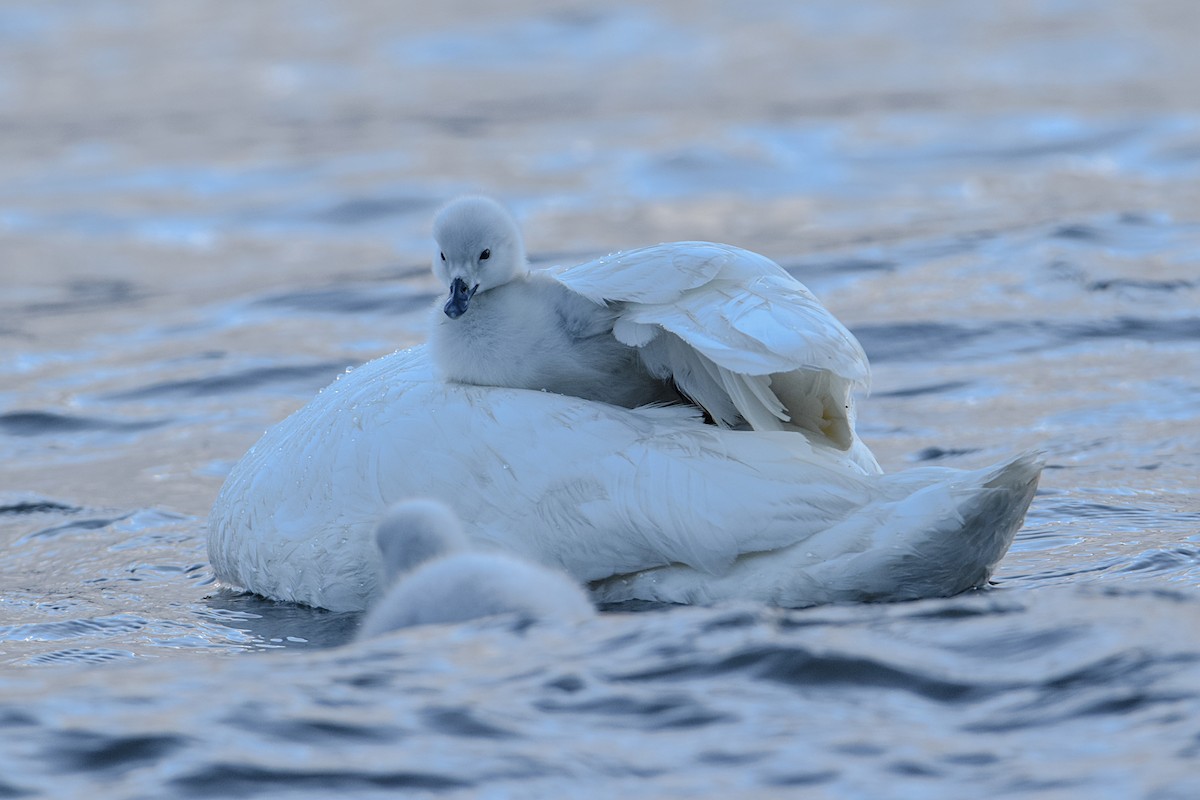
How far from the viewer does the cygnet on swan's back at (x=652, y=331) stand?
4.89 meters

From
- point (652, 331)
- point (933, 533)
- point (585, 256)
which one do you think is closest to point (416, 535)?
point (652, 331)

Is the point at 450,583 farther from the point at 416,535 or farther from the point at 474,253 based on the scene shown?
the point at 474,253

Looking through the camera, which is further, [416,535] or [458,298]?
[458,298]

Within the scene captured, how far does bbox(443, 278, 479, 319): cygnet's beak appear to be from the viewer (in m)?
5.54

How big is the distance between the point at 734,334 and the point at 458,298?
107cm

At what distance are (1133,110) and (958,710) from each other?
43.7 feet

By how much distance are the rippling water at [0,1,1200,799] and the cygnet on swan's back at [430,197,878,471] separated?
749 millimetres

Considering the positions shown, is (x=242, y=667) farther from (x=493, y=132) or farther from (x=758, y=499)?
(x=493, y=132)

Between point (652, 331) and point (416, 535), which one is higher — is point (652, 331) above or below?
above

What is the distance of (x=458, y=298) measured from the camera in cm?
559

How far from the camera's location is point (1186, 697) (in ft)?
13.0

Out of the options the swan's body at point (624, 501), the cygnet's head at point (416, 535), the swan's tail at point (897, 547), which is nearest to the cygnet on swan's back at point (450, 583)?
the cygnet's head at point (416, 535)

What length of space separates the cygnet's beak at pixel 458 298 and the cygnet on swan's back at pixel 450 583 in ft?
2.74

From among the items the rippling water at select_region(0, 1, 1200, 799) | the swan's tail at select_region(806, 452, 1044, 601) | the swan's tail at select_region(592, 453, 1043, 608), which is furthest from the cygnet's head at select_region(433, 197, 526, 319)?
the swan's tail at select_region(806, 452, 1044, 601)
